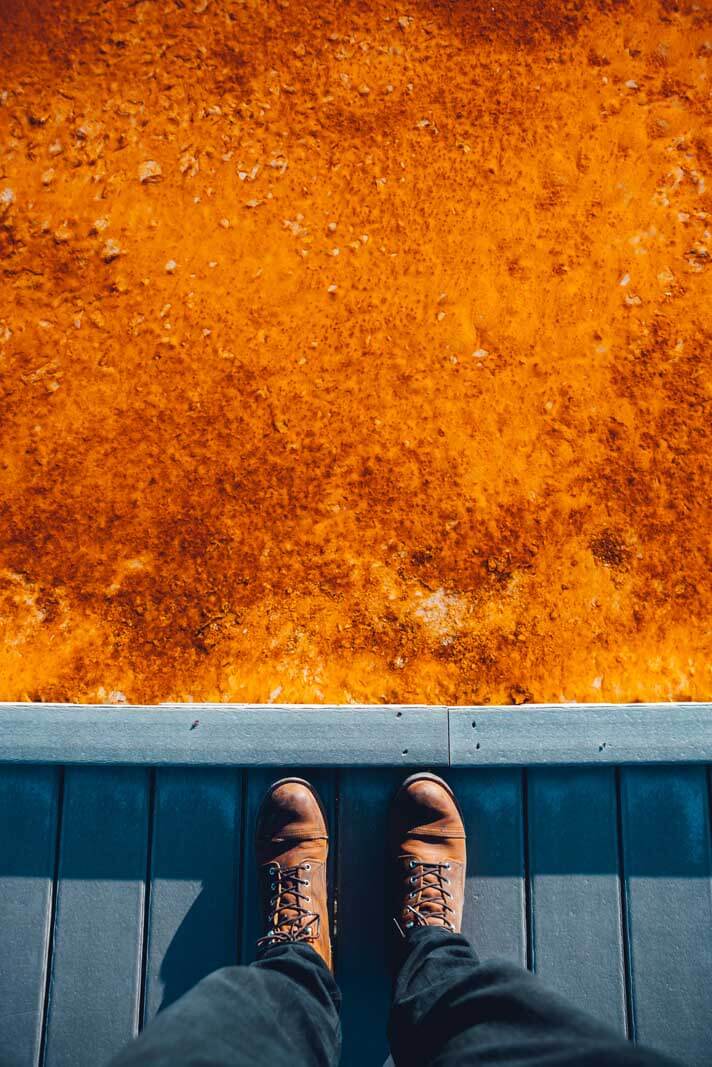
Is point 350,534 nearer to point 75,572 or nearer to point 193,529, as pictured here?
point 193,529

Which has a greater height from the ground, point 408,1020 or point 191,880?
point 191,880

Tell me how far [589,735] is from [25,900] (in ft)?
4.54

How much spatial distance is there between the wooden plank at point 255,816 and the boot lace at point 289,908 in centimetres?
6

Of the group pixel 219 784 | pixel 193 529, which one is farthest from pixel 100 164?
pixel 219 784

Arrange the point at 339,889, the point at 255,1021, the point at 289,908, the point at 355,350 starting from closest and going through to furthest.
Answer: the point at 255,1021 < the point at 289,908 < the point at 339,889 < the point at 355,350

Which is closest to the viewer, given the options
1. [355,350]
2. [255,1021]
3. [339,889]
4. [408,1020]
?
[255,1021]

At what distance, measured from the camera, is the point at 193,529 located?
68.9 inches

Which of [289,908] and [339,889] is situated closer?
[289,908]

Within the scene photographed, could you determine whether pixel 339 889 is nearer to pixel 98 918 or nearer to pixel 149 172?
pixel 98 918

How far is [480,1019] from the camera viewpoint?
1205 mm

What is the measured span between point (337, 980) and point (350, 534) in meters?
1.06

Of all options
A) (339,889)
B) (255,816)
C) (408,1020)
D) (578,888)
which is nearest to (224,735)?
(255,816)

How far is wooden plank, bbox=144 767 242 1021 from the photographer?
5.07ft

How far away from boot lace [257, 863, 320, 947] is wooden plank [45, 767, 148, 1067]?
312 mm
